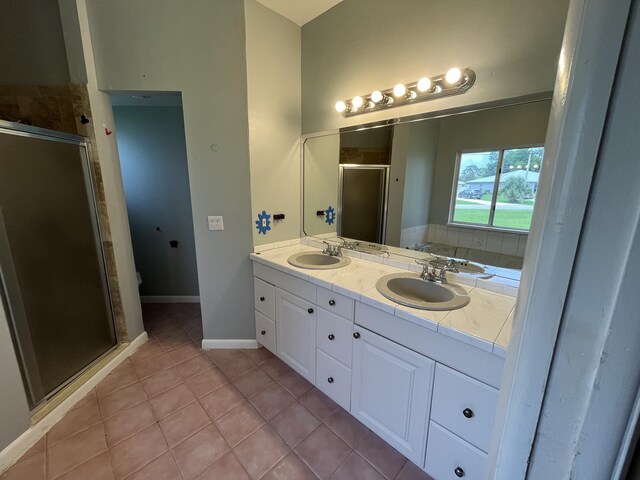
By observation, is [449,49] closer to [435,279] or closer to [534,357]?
[435,279]

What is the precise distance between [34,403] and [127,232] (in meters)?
1.21

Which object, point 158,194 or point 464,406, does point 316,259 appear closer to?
point 464,406

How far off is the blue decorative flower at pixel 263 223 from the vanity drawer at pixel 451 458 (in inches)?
65.6

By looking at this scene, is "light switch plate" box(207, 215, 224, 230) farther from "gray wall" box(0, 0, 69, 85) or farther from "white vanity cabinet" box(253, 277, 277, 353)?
"gray wall" box(0, 0, 69, 85)

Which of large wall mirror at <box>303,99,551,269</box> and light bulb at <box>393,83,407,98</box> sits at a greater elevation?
light bulb at <box>393,83,407,98</box>

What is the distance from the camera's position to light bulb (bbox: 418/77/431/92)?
57.9 inches

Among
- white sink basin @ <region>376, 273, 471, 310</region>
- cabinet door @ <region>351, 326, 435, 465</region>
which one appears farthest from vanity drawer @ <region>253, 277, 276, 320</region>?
white sink basin @ <region>376, 273, 471, 310</region>

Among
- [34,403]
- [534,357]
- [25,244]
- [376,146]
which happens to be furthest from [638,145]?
[34,403]

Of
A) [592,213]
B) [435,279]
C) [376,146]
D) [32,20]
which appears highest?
[32,20]

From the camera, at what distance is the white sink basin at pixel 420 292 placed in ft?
4.11

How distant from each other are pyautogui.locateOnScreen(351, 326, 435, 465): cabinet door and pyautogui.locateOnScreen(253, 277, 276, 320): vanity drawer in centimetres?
78

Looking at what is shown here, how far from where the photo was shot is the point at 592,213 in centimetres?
30

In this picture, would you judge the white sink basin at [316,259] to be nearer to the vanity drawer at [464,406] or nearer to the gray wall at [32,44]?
the vanity drawer at [464,406]

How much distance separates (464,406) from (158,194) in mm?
3189
